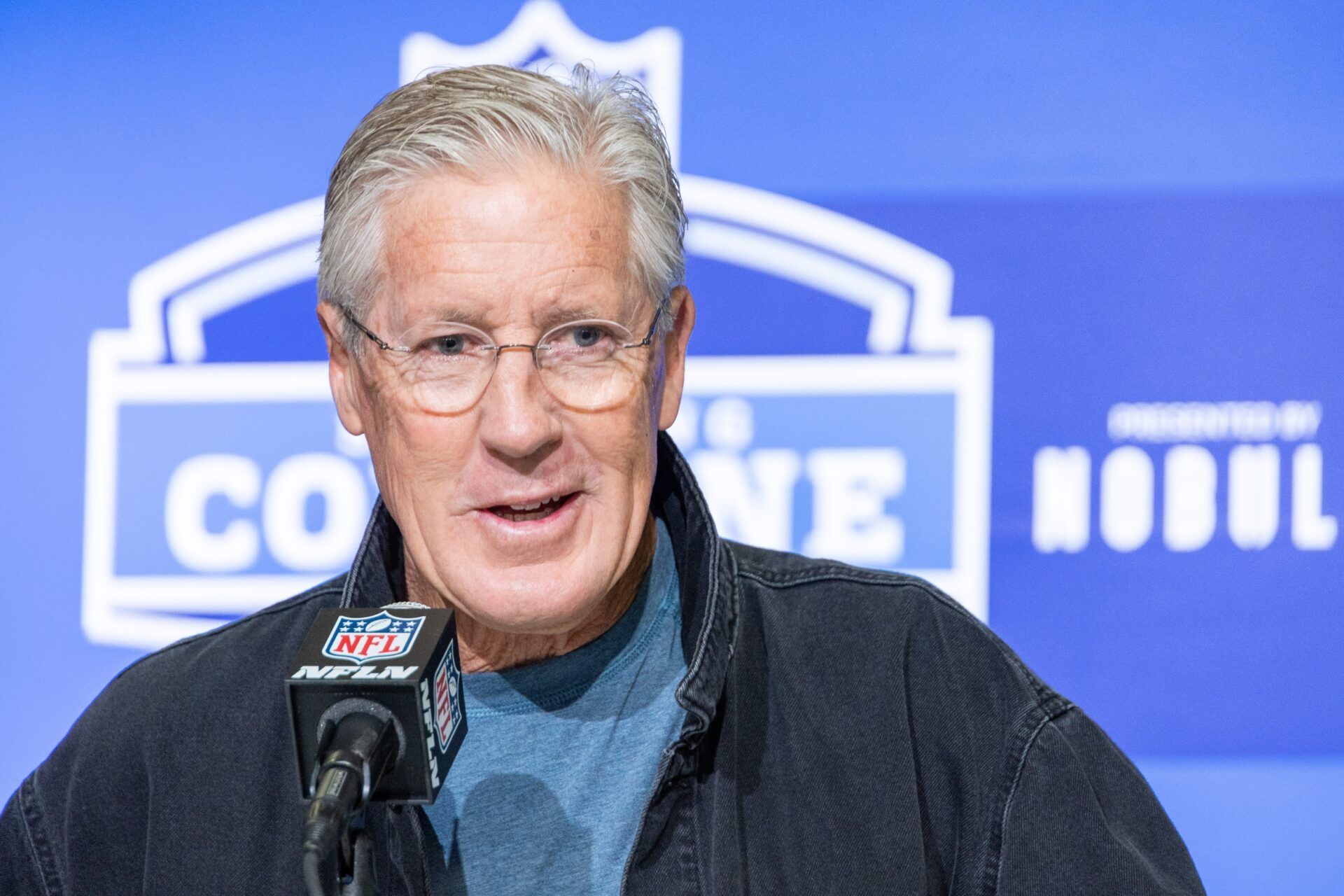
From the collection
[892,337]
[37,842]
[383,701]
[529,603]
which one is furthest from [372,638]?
[892,337]

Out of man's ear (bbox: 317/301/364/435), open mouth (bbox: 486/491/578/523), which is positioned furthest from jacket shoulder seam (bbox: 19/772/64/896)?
open mouth (bbox: 486/491/578/523)

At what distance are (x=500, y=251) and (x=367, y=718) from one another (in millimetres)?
555

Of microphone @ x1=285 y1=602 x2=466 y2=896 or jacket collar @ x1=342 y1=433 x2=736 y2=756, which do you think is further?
jacket collar @ x1=342 y1=433 x2=736 y2=756

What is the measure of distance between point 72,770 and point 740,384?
1.18 metres

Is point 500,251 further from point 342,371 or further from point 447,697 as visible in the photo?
point 447,697

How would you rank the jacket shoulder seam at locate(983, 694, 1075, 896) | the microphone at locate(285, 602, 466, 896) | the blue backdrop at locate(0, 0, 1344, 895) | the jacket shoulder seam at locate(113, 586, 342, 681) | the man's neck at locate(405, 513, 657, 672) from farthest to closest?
the blue backdrop at locate(0, 0, 1344, 895)
the jacket shoulder seam at locate(113, 586, 342, 681)
the man's neck at locate(405, 513, 657, 672)
the jacket shoulder seam at locate(983, 694, 1075, 896)
the microphone at locate(285, 602, 466, 896)

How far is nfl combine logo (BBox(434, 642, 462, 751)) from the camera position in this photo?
985mm

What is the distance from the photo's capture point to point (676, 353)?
1.55 meters

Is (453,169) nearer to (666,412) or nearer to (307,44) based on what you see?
(666,412)

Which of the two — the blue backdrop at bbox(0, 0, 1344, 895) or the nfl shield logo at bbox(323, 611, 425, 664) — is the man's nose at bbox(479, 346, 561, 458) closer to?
the nfl shield logo at bbox(323, 611, 425, 664)

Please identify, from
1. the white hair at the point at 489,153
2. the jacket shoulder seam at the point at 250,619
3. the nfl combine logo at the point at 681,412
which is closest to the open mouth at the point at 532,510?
the white hair at the point at 489,153

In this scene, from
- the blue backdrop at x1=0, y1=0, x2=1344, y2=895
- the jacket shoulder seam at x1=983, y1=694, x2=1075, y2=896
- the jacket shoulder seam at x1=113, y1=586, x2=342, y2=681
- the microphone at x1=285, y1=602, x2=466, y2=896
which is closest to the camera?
the microphone at x1=285, y1=602, x2=466, y2=896

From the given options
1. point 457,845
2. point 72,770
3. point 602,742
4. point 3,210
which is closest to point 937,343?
point 602,742

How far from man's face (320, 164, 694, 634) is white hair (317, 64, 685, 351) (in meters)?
0.02
